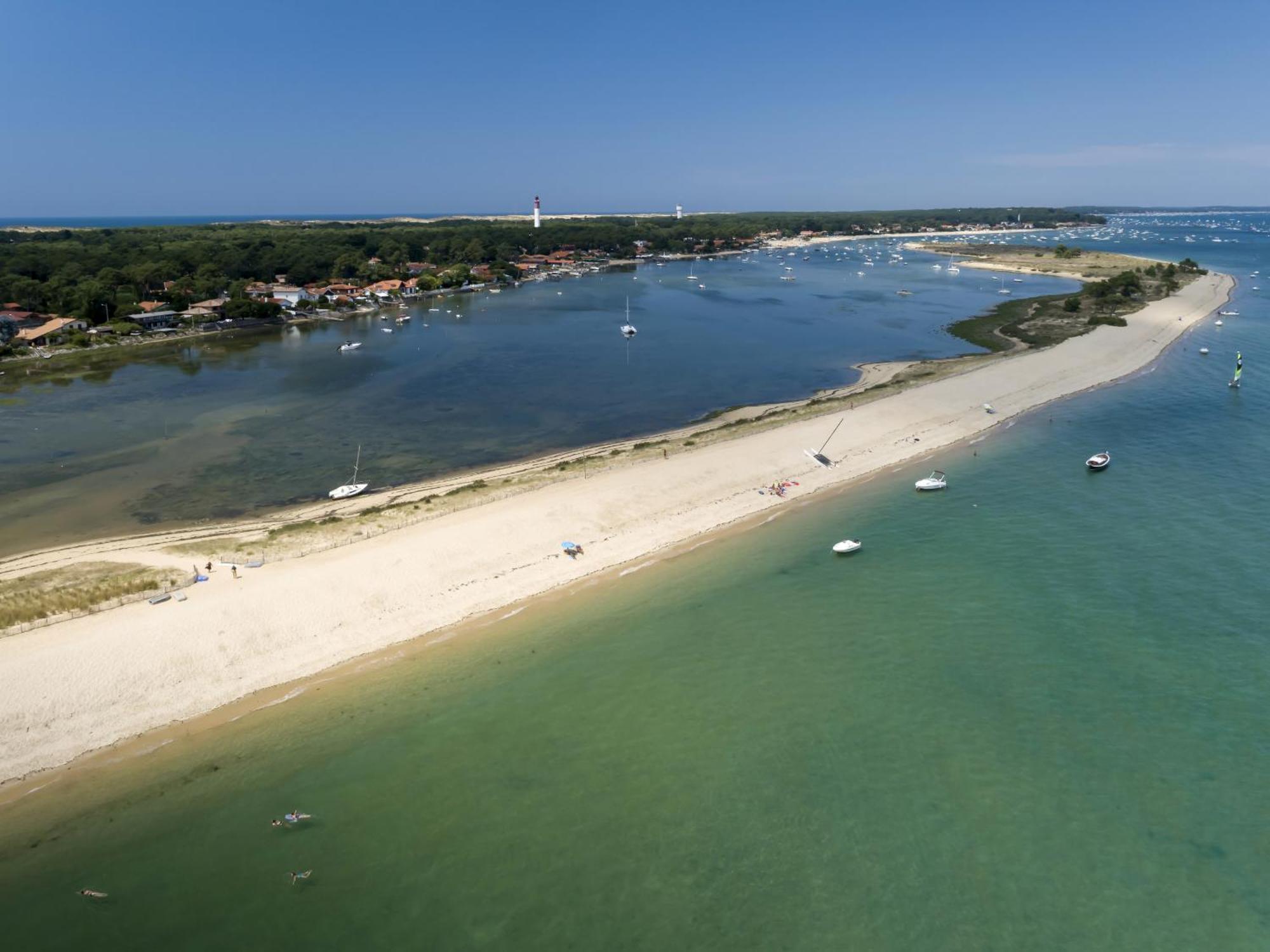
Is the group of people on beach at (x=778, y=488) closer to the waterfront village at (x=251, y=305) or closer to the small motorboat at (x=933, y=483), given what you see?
the small motorboat at (x=933, y=483)

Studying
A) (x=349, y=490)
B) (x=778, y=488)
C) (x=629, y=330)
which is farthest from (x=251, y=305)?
(x=778, y=488)

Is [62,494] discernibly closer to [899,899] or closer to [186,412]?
[186,412]

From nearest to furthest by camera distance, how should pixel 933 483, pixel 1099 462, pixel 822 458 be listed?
1. pixel 933 483
2. pixel 1099 462
3. pixel 822 458

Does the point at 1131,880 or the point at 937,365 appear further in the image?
the point at 937,365

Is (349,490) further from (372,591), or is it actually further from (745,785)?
(745,785)

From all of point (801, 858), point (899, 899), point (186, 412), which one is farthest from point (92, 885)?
point (186, 412)
